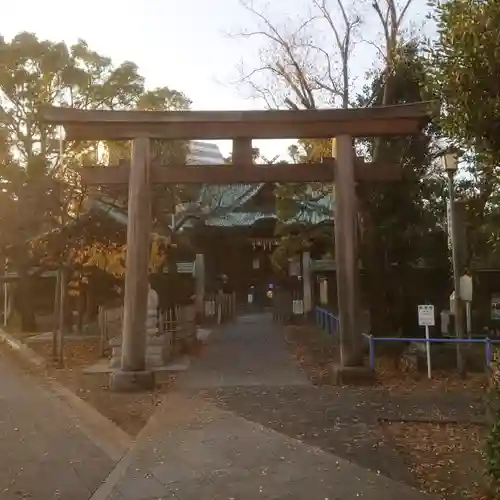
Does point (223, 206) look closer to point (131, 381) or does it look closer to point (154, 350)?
point (154, 350)

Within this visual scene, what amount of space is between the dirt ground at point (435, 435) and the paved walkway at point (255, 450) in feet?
0.98

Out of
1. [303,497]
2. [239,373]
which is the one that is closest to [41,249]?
[239,373]

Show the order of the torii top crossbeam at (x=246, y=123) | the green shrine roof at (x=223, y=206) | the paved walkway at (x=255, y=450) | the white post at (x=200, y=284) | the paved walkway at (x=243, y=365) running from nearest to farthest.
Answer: the paved walkway at (x=255, y=450) < the torii top crossbeam at (x=246, y=123) < the paved walkway at (x=243, y=365) < the green shrine roof at (x=223, y=206) < the white post at (x=200, y=284)

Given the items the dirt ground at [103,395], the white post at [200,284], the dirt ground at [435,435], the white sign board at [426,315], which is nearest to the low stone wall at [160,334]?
the dirt ground at [103,395]

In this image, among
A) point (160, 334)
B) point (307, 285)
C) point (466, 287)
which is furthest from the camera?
point (307, 285)

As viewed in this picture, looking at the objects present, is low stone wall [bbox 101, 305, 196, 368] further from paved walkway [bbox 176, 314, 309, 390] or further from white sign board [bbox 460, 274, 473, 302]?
white sign board [bbox 460, 274, 473, 302]

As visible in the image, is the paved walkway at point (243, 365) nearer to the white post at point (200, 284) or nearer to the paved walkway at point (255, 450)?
the paved walkway at point (255, 450)

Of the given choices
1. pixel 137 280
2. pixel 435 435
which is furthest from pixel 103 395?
pixel 435 435

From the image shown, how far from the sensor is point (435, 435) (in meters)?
7.58

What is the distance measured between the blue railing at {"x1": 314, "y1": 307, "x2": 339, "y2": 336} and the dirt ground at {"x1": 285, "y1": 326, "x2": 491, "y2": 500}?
5411mm

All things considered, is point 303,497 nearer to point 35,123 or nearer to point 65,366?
point 65,366

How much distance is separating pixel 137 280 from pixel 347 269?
3704 millimetres

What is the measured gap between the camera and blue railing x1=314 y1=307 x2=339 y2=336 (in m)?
19.7

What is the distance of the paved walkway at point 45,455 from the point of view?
18.6 ft
